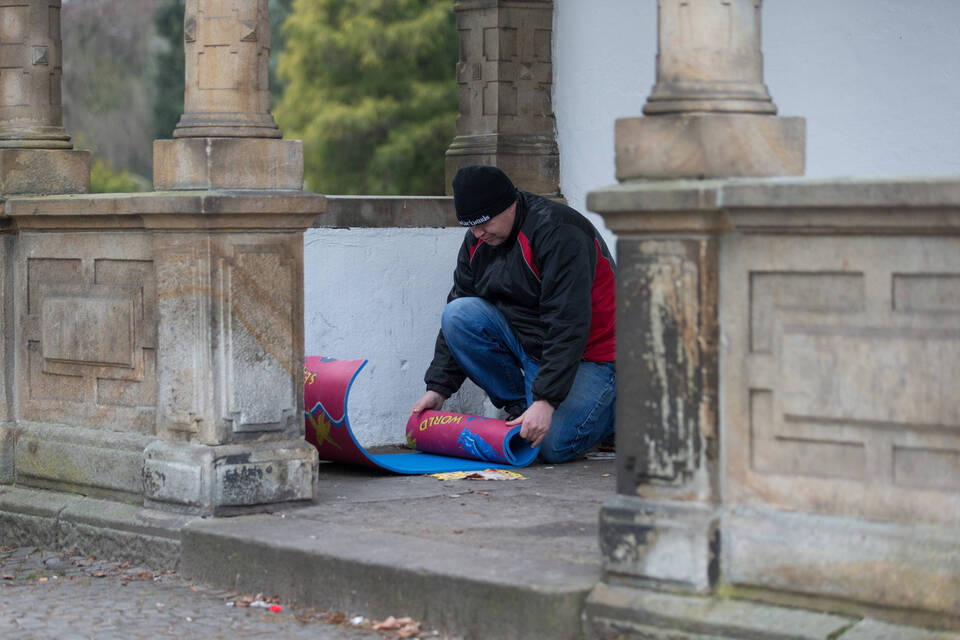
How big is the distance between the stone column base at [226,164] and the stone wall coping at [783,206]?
1.92 metres

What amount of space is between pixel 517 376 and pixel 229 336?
178 cm

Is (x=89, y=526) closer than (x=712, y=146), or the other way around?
(x=712, y=146)

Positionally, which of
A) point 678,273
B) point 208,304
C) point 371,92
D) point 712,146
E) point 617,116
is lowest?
point 208,304

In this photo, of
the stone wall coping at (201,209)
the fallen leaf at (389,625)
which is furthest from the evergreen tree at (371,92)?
the fallen leaf at (389,625)

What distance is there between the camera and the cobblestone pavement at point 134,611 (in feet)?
16.5

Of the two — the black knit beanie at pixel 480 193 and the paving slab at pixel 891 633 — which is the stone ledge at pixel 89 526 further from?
the paving slab at pixel 891 633

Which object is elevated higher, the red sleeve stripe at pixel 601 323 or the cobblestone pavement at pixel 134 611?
the red sleeve stripe at pixel 601 323

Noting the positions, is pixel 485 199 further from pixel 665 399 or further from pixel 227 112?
pixel 665 399

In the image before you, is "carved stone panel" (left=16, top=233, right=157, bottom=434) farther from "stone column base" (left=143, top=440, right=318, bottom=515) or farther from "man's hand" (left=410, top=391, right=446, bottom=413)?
"man's hand" (left=410, top=391, right=446, bottom=413)

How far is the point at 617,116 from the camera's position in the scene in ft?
26.5

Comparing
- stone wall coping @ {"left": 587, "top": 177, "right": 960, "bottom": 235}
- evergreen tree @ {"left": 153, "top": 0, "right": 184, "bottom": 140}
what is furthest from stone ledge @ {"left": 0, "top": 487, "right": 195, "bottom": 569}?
evergreen tree @ {"left": 153, "top": 0, "right": 184, "bottom": 140}

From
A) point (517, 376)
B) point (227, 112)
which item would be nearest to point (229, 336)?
point (227, 112)

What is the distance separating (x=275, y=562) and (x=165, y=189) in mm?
1586

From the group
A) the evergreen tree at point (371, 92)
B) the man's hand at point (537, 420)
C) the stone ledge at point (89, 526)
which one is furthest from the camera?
the evergreen tree at point (371, 92)
